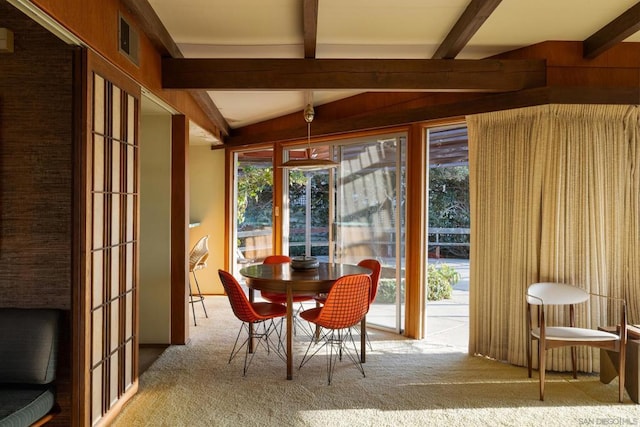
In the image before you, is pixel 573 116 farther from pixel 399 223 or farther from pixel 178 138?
pixel 178 138

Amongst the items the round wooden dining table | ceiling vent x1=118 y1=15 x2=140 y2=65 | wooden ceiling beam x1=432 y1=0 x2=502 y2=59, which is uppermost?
wooden ceiling beam x1=432 y1=0 x2=502 y2=59

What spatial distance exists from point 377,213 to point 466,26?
2.29 metres

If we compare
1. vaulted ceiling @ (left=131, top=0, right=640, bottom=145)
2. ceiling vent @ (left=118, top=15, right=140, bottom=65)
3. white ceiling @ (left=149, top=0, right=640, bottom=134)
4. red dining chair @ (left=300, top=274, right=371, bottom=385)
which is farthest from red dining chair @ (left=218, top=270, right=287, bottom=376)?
white ceiling @ (left=149, top=0, right=640, bottom=134)

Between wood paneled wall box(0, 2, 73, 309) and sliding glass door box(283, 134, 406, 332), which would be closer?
wood paneled wall box(0, 2, 73, 309)

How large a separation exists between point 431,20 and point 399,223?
215 cm


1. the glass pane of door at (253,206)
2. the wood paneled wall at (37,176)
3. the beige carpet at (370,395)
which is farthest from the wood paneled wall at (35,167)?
the glass pane of door at (253,206)

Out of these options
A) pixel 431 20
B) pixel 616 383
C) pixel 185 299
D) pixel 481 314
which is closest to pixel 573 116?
pixel 431 20

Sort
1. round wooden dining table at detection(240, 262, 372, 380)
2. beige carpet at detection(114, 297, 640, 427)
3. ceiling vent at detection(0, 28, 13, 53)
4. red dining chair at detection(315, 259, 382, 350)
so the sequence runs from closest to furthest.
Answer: ceiling vent at detection(0, 28, 13, 53)
beige carpet at detection(114, 297, 640, 427)
round wooden dining table at detection(240, 262, 372, 380)
red dining chair at detection(315, 259, 382, 350)

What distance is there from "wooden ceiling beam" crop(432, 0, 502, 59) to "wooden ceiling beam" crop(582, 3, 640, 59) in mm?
1026

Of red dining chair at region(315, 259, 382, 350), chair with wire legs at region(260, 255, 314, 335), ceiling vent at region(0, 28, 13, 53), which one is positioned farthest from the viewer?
chair with wire legs at region(260, 255, 314, 335)

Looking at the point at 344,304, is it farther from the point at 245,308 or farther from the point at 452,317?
the point at 452,317

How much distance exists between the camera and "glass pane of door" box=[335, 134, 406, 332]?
4586mm

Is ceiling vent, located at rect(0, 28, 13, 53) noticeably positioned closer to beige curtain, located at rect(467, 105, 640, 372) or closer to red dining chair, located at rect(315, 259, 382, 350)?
red dining chair, located at rect(315, 259, 382, 350)

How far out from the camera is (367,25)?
10.1 ft
